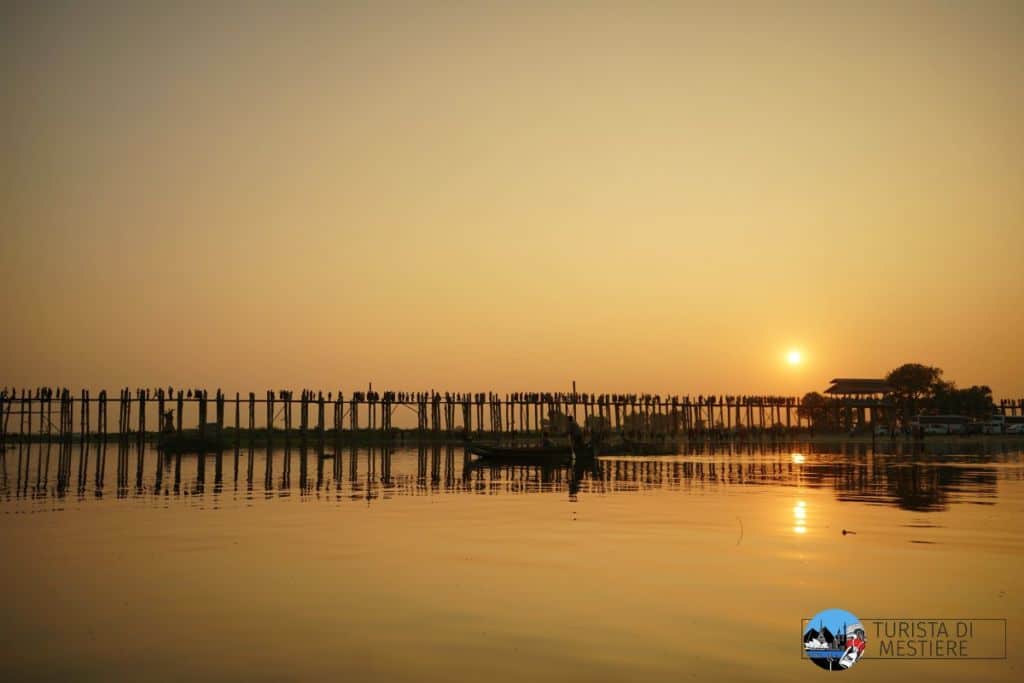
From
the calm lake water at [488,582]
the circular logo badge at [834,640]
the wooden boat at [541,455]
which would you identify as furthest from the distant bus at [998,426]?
the circular logo badge at [834,640]

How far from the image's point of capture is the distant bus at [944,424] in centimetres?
10125

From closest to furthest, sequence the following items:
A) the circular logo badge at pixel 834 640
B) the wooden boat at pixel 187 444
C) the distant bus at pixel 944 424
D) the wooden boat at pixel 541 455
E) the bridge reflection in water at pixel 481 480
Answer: the circular logo badge at pixel 834 640, the bridge reflection in water at pixel 481 480, the wooden boat at pixel 541 455, the wooden boat at pixel 187 444, the distant bus at pixel 944 424

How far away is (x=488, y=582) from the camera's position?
46.9ft

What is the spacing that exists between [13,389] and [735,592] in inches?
2918

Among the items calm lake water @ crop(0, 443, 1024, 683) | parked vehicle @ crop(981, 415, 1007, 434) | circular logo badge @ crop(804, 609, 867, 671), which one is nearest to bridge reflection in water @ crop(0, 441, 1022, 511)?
calm lake water @ crop(0, 443, 1024, 683)

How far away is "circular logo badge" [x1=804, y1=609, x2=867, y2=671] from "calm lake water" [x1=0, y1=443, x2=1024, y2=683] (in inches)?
9.3

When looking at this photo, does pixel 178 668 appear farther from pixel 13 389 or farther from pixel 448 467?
pixel 13 389

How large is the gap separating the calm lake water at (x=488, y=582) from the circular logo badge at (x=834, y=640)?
24 centimetres

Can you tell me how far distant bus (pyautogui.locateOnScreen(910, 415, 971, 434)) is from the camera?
10125 centimetres

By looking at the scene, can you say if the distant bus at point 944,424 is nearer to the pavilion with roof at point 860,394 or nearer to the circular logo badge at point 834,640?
the pavilion with roof at point 860,394

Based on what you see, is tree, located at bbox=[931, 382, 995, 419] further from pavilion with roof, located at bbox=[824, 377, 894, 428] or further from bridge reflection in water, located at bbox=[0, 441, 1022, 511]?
bridge reflection in water, located at bbox=[0, 441, 1022, 511]

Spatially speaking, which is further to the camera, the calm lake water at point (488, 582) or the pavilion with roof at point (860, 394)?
the pavilion with roof at point (860, 394)

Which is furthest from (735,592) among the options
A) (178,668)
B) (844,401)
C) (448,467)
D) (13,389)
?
(844,401)

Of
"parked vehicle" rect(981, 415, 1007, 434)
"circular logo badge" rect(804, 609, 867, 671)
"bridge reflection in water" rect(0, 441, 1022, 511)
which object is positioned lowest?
"circular logo badge" rect(804, 609, 867, 671)
